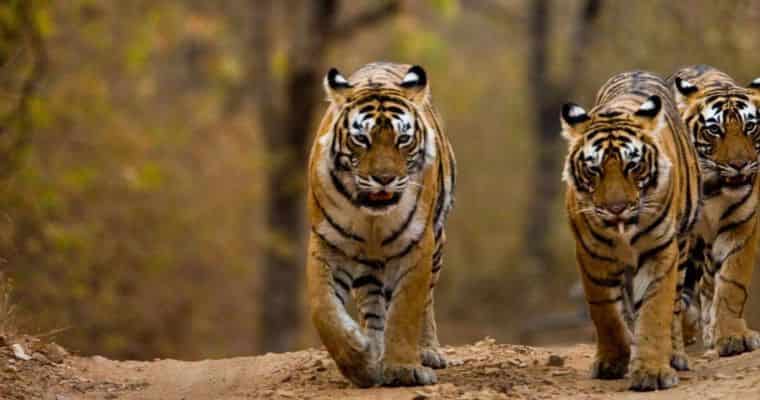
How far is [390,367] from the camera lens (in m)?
8.03

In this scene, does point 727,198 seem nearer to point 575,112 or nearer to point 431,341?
point 575,112

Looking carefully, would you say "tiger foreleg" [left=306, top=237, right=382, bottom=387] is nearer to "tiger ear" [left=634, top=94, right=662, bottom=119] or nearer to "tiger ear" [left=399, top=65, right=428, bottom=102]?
"tiger ear" [left=399, top=65, right=428, bottom=102]

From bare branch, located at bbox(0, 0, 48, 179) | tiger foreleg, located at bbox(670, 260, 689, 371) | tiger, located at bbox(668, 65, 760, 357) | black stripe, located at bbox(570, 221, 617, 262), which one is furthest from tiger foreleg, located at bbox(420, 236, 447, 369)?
bare branch, located at bbox(0, 0, 48, 179)

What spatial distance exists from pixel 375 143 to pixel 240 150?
48.0ft

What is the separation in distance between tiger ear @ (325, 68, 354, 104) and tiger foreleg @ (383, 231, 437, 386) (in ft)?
3.25

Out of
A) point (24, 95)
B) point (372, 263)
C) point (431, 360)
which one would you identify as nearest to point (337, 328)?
point (372, 263)

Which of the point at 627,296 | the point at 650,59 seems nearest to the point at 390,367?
the point at 627,296

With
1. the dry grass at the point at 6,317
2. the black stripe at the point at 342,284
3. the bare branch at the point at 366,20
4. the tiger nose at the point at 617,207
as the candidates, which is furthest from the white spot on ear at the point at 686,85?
the bare branch at the point at 366,20

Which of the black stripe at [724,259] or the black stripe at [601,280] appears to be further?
the black stripe at [724,259]

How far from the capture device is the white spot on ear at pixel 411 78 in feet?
27.6

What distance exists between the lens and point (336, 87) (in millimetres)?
8289

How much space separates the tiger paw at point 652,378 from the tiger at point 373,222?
1.05 m

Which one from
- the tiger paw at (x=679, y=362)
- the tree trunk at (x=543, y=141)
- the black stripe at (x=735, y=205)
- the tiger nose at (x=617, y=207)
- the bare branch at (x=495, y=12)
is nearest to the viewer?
the tiger nose at (x=617, y=207)

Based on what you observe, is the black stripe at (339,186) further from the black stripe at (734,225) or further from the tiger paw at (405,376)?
the black stripe at (734,225)
